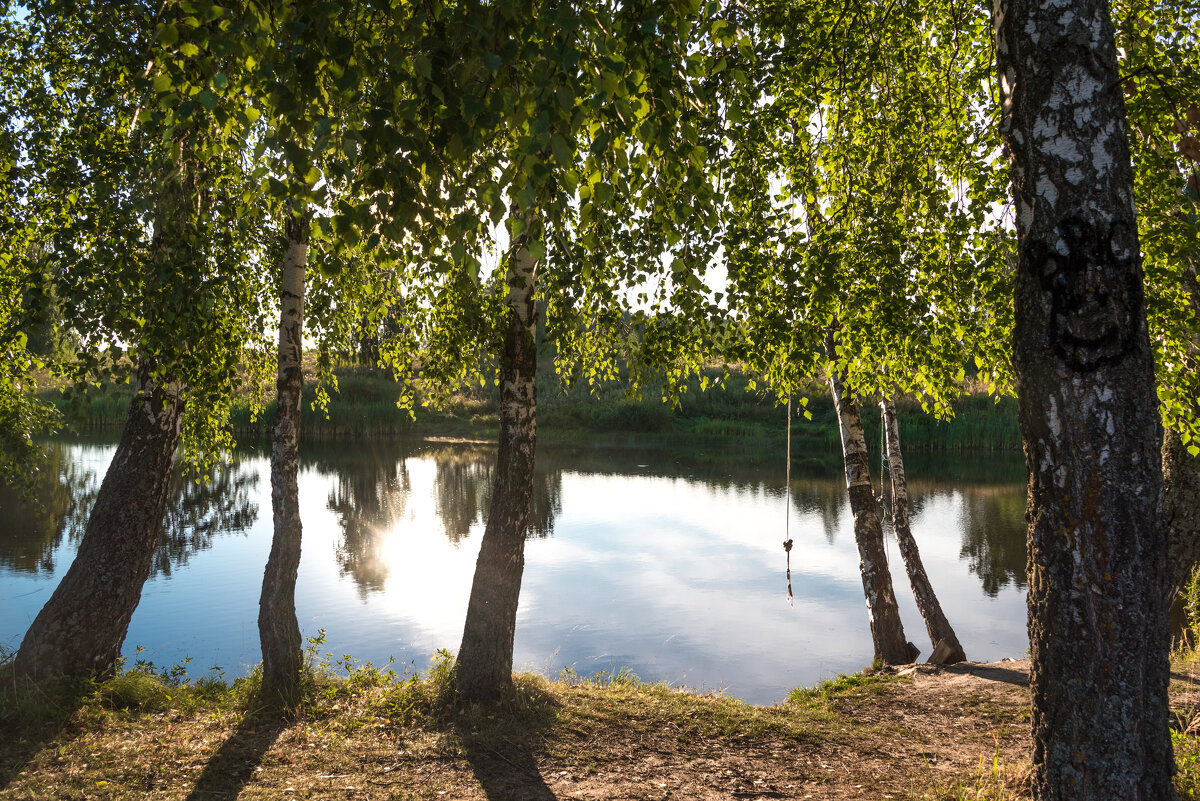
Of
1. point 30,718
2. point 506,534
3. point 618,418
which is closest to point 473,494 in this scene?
point 506,534

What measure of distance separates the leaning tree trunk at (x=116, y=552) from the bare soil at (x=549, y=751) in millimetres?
810

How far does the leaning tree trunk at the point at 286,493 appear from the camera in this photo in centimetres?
617

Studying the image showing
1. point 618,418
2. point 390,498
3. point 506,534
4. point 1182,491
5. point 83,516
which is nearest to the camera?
point 506,534

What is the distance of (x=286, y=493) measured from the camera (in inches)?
246

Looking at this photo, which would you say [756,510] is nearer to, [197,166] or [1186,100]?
[1186,100]

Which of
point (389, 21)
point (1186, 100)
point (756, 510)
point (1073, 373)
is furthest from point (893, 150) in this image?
point (756, 510)

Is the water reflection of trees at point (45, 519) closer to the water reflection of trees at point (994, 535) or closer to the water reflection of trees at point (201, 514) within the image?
the water reflection of trees at point (201, 514)

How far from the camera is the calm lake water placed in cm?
1004

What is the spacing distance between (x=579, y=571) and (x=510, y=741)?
9628mm

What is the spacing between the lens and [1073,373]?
284 centimetres

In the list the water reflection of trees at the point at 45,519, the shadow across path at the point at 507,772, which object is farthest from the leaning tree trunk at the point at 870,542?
the water reflection of trees at the point at 45,519

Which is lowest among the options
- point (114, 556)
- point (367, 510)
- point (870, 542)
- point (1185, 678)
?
point (367, 510)

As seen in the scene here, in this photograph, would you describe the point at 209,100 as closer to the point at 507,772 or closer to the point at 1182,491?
the point at 507,772

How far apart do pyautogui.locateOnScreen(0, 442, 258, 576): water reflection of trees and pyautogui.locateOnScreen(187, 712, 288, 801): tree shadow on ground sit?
5800 mm
